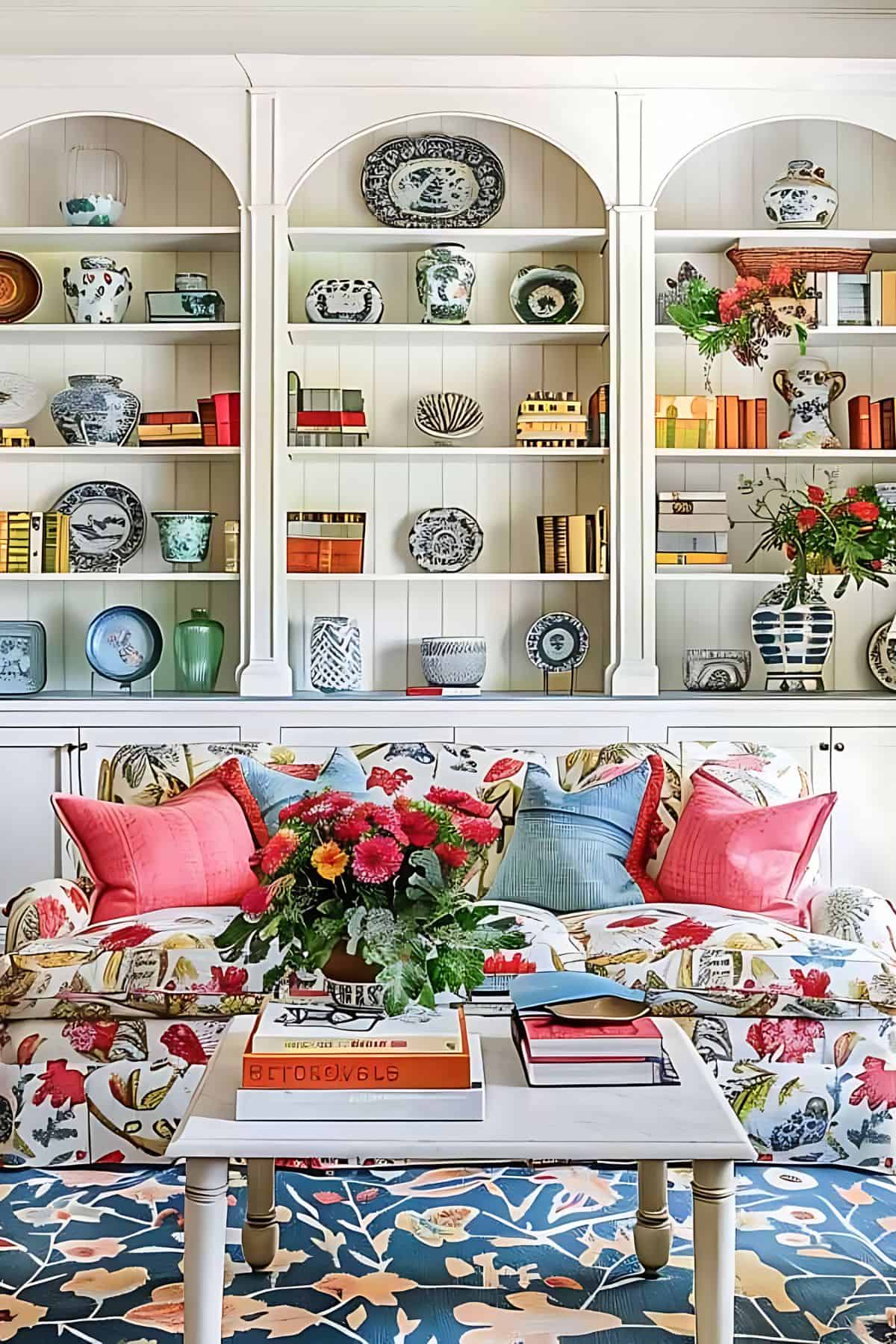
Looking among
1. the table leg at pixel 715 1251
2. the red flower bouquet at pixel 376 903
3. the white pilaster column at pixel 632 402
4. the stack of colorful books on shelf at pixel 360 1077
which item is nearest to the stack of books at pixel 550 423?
the white pilaster column at pixel 632 402

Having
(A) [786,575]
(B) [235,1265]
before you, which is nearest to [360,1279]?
(B) [235,1265]

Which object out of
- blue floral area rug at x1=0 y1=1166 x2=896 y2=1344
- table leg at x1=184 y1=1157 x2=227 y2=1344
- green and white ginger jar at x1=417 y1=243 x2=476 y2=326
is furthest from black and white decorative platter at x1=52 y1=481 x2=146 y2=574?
table leg at x1=184 y1=1157 x2=227 y2=1344

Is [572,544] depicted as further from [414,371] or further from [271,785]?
[271,785]

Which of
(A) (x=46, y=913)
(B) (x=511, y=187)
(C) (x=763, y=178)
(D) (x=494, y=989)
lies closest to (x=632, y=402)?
(B) (x=511, y=187)

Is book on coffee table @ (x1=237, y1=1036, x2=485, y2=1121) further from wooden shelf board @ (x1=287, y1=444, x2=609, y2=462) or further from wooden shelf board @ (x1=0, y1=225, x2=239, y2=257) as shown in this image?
wooden shelf board @ (x1=0, y1=225, x2=239, y2=257)

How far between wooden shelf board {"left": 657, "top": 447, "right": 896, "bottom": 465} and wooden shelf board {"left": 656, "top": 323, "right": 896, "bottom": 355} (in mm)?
371

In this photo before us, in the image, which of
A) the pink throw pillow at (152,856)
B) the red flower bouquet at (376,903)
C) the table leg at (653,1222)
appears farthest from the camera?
the pink throw pillow at (152,856)

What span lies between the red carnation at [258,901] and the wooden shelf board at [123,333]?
8.94ft

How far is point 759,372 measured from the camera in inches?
188

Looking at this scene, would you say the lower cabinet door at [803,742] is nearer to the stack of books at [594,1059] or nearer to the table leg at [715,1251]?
the stack of books at [594,1059]

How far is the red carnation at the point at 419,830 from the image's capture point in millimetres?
2090

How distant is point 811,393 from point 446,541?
52.3 inches

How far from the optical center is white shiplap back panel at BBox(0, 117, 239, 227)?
4.67 metres

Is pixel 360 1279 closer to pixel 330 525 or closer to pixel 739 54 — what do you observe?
pixel 330 525
